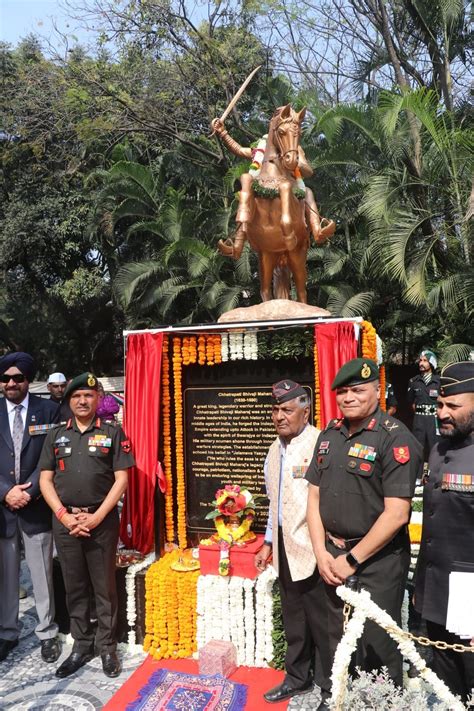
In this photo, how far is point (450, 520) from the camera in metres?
2.62

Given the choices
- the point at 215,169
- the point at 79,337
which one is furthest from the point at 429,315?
the point at 79,337

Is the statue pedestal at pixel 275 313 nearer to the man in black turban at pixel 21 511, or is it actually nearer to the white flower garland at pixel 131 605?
the man in black turban at pixel 21 511

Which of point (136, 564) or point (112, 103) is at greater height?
point (112, 103)

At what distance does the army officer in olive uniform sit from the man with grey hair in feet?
2.52

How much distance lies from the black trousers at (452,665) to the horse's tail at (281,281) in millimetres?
3093

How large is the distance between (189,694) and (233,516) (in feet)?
3.96

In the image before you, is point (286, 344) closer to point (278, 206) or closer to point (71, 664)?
point (278, 206)

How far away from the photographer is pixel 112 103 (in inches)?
547

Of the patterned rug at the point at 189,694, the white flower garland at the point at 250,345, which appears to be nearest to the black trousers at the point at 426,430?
the white flower garland at the point at 250,345

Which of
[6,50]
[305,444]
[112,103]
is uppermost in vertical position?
[6,50]

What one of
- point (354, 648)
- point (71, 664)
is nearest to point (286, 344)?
point (354, 648)

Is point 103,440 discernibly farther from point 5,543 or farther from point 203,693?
point 203,693

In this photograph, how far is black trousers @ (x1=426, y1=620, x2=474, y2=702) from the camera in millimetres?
2652

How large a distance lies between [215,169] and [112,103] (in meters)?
3.11
